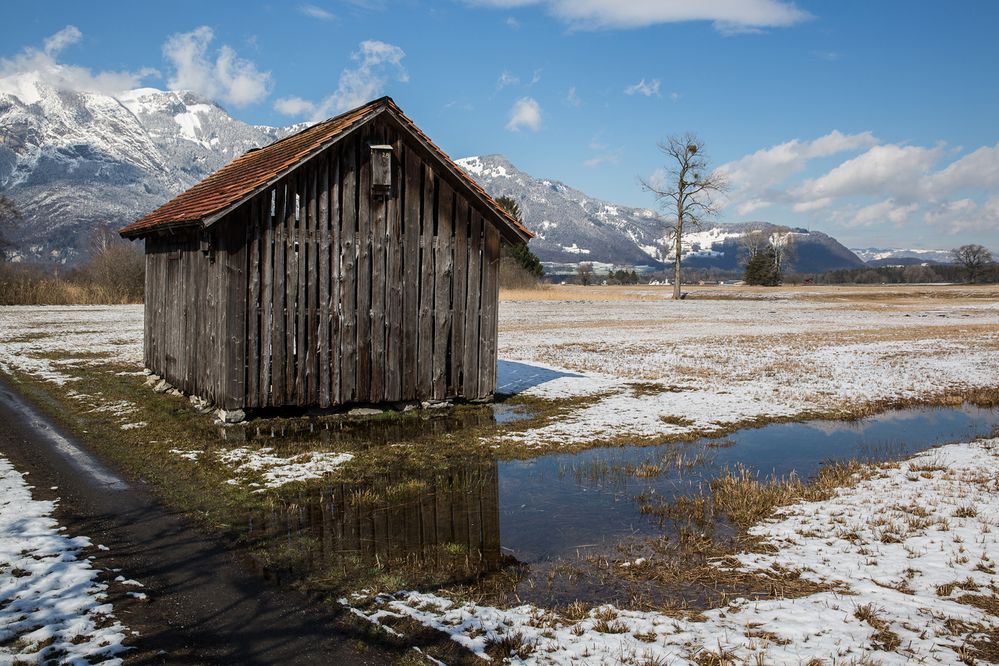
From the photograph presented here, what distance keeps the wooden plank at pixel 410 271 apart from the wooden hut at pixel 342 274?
0.02 metres

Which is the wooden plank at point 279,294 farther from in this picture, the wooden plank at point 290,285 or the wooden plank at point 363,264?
the wooden plank at point 363,264

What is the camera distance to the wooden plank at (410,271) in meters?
14.0

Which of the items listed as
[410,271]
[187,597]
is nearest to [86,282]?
[410,271]

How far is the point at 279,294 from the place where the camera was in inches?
506

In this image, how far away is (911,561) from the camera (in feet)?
22.9

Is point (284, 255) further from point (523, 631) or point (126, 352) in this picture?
point (126, 352)

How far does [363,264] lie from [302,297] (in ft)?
4.36

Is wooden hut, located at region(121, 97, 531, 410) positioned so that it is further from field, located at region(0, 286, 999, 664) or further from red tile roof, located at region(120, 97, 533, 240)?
field, located at region(0, 286, 999, 664)

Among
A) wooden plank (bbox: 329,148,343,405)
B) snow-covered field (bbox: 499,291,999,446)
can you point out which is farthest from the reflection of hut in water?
wooden plank (bbox: 329,148,343,405)

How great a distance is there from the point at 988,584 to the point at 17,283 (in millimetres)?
58220

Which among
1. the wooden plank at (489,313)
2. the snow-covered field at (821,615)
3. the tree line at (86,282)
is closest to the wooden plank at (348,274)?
the wooden plank at (489,313)

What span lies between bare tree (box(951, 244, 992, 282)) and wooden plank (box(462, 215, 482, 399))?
131m

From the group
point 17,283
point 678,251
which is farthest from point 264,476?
point 678,251

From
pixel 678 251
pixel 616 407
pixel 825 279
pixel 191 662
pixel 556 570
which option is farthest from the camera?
pixel 825 279
